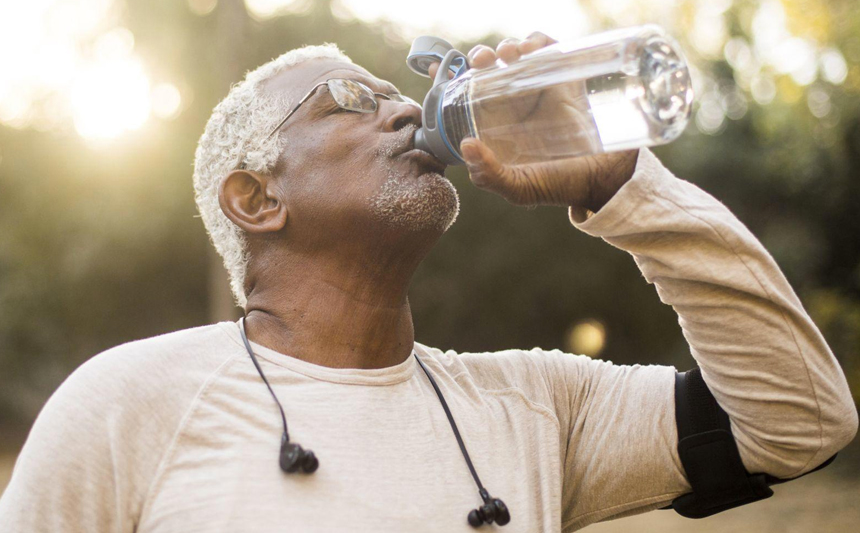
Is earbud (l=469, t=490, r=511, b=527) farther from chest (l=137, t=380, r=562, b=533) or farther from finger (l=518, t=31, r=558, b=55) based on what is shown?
finger (l=518, t=31, r=558, b=55)

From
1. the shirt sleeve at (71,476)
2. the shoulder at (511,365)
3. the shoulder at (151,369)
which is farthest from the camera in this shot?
the shoulder at (511,365)

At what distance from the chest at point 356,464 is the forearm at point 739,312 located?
0.48 metres

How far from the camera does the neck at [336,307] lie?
2.03 meters

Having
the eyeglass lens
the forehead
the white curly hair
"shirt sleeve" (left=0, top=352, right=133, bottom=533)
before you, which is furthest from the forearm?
"shirt sleeve" (left=0, top=352, right=133, bottom=533)

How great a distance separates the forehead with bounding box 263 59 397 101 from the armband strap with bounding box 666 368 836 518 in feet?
4.08

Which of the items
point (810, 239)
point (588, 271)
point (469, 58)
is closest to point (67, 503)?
point (469, 58)

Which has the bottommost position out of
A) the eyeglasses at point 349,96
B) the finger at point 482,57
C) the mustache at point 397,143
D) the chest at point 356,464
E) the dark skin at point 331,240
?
the chest at point 356,464

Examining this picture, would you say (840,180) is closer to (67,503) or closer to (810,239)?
(810,239)

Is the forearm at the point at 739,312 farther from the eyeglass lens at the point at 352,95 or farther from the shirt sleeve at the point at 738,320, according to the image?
the eyeglass lens at the point at 352,95

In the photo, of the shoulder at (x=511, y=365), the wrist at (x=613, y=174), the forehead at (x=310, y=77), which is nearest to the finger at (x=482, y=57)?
the wrist at (x=613, y=174)

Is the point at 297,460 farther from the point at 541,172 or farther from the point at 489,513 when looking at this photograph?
the point at 541,172

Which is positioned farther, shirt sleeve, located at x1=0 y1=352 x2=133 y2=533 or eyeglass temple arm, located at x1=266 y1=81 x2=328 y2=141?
eyeglass temple arm, located at x1=266 y1=81 x2=328 y2=141

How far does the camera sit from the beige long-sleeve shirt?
164cm

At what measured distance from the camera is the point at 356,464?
5.79 feet
